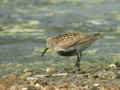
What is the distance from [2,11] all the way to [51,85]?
11500 mm

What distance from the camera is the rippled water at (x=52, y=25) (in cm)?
1139

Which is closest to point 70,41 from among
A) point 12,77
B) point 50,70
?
point 50,70

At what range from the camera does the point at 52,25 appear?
52.5 ft

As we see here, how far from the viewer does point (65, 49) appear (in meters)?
9.05

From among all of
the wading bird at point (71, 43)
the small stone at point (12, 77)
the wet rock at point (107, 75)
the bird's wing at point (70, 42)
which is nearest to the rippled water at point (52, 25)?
the wading bird at point (71, 43)

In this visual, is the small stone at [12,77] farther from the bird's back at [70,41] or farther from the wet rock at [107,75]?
the wet rock at [107,75]

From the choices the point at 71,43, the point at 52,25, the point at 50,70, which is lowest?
the point at 50,70

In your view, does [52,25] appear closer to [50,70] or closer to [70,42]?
[50,70]

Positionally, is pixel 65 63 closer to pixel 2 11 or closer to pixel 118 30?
pixel 118 30

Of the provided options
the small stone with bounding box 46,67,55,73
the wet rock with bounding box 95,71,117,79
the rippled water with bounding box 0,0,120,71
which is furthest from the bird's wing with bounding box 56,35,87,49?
the rippled water with bounding box 0,0,120,71

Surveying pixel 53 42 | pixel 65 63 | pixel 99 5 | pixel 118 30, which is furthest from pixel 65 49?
pixel 99 5

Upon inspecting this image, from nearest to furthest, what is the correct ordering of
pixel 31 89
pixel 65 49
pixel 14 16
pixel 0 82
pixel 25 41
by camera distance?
pixel 31 89, pixel 0 82, pixel 65 49, pixel 25 41, pixel 14 16

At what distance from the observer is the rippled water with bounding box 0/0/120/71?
11.4 m

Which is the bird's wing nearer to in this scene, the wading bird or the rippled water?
the wading bird
